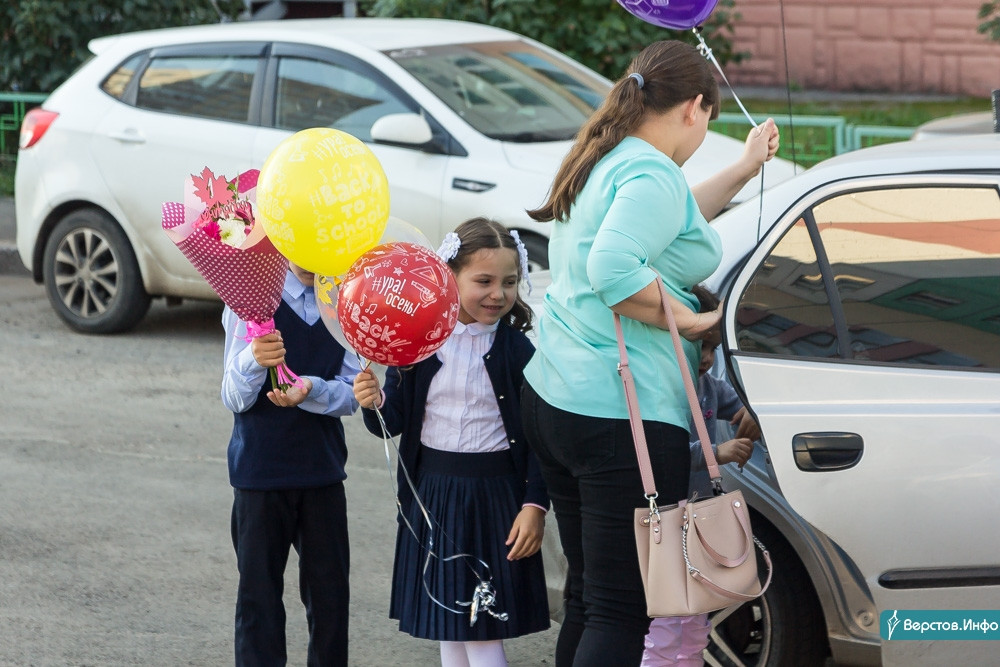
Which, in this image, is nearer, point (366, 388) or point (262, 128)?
point (366, 388)

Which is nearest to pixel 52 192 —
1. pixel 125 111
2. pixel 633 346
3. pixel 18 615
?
pixel 125 111

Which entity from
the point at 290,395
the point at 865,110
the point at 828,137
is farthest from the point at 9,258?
the point at 865,110

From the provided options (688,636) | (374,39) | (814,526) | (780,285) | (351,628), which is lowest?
(351,628)

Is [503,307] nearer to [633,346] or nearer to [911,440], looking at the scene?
[633,346]

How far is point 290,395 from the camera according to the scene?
3.31 metres

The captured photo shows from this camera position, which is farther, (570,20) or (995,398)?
(570,20)

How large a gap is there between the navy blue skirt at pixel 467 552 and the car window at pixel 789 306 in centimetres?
69

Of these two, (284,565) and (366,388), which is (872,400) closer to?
(366,388)

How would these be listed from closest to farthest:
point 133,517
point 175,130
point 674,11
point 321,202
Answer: point 321,202, point 674,11, point 133,517, point 175,130

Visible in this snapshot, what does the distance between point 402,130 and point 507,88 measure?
2.96 ft

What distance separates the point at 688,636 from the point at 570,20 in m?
7.86

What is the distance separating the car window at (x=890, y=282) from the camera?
128 inches

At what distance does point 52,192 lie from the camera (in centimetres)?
783

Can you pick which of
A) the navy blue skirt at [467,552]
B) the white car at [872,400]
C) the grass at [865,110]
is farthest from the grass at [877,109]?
the navy blue skirt at [467,552]
